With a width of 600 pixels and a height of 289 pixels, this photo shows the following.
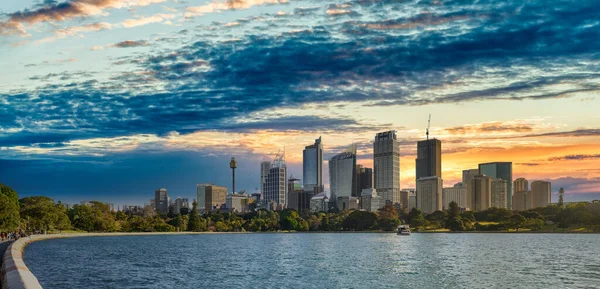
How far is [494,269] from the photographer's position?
330ft

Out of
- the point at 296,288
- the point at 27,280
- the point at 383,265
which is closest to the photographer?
the point at 27,280

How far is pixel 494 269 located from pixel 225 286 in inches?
1905

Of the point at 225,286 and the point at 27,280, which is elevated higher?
the point at 27,280

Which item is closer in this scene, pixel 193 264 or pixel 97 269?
pixel 97 269

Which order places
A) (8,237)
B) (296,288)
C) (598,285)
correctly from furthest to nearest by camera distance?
(8,237)
(598,285)
(296,288)

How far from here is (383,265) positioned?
106562 millimetres

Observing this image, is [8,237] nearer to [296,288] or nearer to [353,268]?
[353,268]

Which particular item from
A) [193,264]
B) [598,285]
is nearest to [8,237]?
[193,264]

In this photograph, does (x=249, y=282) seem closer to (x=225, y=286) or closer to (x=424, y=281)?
(x=225, y=286)

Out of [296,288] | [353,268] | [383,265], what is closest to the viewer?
[296,288]

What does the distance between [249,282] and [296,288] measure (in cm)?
904

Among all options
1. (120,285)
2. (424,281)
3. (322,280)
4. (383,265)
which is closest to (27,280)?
(120,285)

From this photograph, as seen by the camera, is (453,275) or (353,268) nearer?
(453,275)

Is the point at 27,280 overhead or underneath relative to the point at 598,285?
overhead
